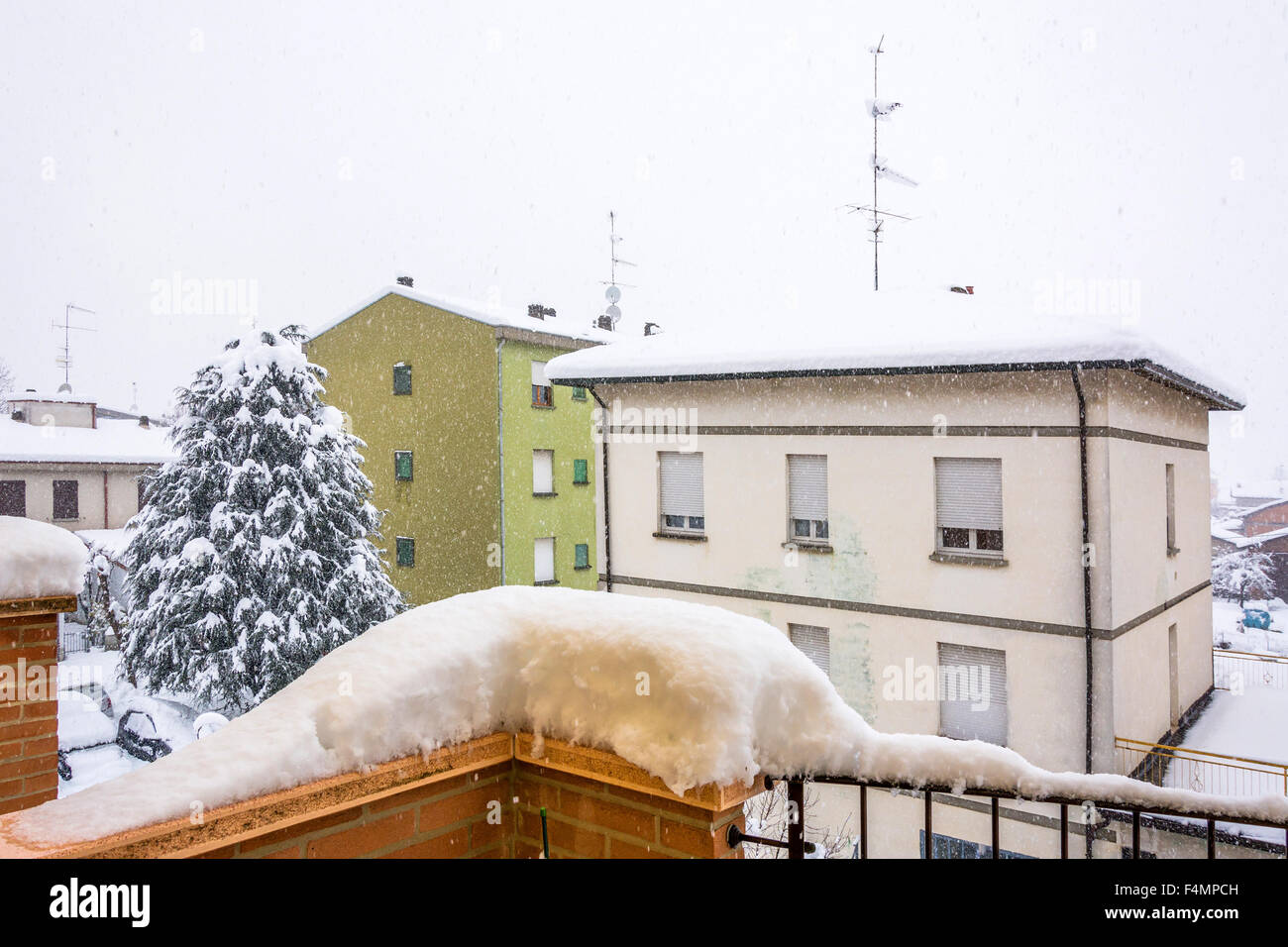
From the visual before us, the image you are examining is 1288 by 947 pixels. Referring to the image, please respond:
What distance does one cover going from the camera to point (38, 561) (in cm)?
243

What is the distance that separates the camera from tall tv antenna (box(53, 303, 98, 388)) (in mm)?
13918

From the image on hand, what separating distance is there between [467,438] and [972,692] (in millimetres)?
14519

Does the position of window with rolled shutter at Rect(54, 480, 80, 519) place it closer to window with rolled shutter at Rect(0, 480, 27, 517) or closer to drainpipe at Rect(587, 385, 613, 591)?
window with rolled shutter at Rect(0, 480, 27, 517)

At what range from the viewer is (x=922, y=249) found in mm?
76000

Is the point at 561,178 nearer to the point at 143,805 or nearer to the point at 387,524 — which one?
the point at 387,524

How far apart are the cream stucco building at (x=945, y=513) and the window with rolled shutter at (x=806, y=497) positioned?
30mm

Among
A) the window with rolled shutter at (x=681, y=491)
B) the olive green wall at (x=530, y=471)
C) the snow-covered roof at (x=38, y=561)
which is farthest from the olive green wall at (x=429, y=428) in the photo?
the snow-covered roof at (x=38, y=561)

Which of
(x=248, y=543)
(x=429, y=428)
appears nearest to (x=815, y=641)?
(x=248, y=543)

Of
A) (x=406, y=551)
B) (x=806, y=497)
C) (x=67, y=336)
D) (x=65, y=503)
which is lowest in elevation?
(x=406, y=551)

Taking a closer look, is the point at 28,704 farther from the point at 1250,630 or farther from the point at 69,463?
the point at 1250,630

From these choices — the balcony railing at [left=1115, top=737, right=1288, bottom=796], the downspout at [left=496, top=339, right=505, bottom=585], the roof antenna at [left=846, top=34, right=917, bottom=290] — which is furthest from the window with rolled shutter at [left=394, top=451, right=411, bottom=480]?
the balcony railing at [left=1115, top=737, right=1288, bottom=796]

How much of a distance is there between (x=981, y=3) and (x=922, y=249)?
20.8 meters

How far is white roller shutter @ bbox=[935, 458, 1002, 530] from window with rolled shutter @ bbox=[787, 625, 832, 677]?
2.36 meters
